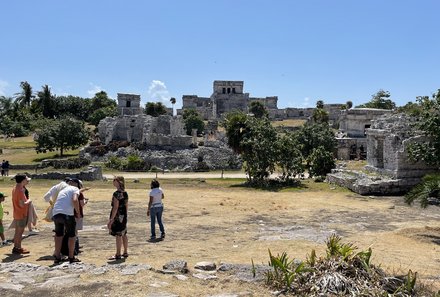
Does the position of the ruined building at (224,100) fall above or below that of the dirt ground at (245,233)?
above

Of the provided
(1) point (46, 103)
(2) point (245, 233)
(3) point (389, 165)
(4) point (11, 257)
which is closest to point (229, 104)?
(1) point (46, 103)

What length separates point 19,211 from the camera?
904cm

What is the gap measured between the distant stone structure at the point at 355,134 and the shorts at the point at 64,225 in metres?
31.2

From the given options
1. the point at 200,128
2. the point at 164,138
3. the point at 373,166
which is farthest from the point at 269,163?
the point at 200,128

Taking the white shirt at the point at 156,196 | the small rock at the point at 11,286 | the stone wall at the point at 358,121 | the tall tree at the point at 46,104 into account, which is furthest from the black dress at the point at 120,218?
the tall tree at the point at 46,104

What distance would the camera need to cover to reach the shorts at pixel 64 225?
8.01m

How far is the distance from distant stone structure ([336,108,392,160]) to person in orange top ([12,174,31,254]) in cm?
3088

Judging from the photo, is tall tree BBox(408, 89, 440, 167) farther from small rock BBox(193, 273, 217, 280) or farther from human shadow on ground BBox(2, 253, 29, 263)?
human shadow on ground BBox(2, 253, 29, 263)

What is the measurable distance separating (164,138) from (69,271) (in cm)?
3792

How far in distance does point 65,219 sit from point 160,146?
37203 mm

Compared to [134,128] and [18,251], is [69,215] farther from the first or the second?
[134,128]

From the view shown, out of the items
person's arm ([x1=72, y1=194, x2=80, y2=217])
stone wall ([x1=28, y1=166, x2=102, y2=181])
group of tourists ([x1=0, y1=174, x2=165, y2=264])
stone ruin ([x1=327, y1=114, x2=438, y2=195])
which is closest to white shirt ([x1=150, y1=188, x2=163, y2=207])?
group of tourists ([x1=0, y1=174, x2=165, y2=264])

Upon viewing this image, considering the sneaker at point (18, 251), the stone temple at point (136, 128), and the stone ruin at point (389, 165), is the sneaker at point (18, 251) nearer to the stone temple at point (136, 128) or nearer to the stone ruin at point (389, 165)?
the stone ruin at point (389, 165)

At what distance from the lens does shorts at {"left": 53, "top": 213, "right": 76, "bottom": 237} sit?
8008 mm
